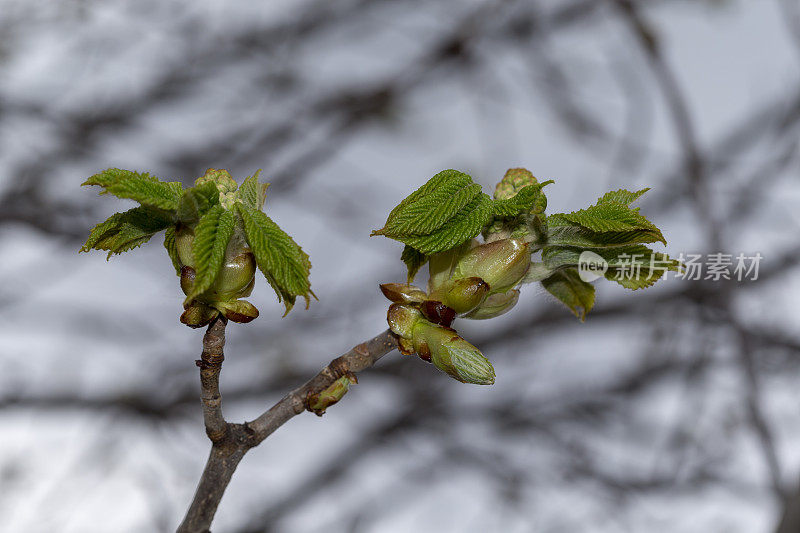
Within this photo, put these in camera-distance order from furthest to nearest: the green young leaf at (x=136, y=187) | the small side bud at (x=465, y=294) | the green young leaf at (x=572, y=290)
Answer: the green young leaf at (x=572, y=290) < the small side bud at (x=465, y=294) < the green young leaf at (x=136, y=187)

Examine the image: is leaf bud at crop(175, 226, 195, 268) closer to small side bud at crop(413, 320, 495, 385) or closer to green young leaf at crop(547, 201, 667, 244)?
small side bud at crop(413, 320, 495, 385)

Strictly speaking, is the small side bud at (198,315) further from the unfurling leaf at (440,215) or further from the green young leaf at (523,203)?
the green young leaf at (523,203)

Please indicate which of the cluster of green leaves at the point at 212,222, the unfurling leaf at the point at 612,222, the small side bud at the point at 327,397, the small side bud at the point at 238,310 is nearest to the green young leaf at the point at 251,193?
the cluster of green leaves at the point at 212,222

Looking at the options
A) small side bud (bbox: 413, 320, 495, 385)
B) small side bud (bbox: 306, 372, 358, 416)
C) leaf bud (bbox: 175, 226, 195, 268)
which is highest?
leaf bud (bbox: 175, 226, 195, 268)

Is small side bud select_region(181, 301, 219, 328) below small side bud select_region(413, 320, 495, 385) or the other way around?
the other way around

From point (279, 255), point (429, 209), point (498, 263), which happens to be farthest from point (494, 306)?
point (279, 255)

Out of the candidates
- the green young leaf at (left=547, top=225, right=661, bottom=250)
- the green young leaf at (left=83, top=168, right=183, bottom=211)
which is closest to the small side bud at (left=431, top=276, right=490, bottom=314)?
the green young leaf at (left=547, top=225, right=661, bottom=250)

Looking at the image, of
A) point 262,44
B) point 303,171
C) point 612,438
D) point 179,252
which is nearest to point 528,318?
point 612,438
